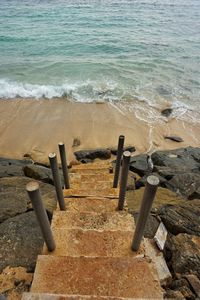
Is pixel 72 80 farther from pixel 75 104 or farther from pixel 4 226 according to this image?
pixel 4 226

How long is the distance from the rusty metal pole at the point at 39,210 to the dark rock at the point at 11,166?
12.0 ft

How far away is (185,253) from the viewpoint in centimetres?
267

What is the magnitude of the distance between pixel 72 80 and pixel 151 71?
4563 millimetres

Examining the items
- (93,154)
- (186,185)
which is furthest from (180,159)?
(93,154)

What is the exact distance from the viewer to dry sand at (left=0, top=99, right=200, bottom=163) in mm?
7422

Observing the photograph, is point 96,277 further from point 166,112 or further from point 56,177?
point 166,112

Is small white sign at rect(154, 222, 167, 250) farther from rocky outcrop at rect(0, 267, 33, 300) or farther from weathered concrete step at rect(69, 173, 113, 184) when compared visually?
weathered concrete step at rect(69, 173, 113, 184)

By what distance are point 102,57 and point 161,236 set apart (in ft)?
46.2

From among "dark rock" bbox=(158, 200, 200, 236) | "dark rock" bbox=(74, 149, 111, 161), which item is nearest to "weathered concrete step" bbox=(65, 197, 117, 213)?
"dark rock" bbox=(158, 200, 200, 236)

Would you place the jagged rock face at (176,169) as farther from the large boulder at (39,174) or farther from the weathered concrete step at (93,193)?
the large boulder at (39,174)

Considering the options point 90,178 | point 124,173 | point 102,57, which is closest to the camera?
point 124,173

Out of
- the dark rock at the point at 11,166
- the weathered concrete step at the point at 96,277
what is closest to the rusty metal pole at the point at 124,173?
the weathered concrete step at the point at 96,277

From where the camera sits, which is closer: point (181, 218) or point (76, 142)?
point (181, 218)

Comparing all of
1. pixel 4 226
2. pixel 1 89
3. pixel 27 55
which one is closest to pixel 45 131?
pixel 1 89
